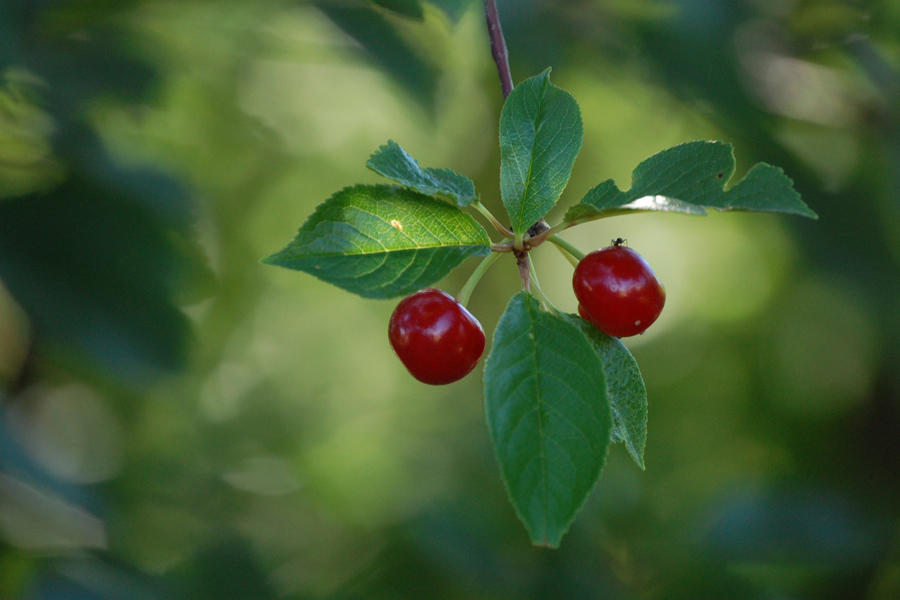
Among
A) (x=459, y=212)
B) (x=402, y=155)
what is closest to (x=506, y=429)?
(x=459, y=212)

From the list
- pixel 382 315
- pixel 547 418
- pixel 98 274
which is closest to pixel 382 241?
pixel 547 418

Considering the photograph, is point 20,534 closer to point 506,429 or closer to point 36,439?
point 36,439

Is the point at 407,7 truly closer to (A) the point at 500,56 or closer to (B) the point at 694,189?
(A) the point at 500,56

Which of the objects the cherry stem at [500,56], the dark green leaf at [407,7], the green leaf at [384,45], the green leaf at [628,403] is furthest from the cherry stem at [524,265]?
the green leaf at [384,45]

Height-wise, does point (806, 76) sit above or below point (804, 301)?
above

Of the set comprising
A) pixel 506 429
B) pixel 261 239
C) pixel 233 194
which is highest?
pixel 506 429

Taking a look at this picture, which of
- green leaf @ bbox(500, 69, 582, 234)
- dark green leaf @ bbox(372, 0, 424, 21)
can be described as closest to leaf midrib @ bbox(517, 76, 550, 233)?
green leaf @ bbox(500, 69, 582, 234)

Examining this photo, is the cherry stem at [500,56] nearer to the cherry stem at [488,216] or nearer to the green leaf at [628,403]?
the cherry stem at [488,216]
